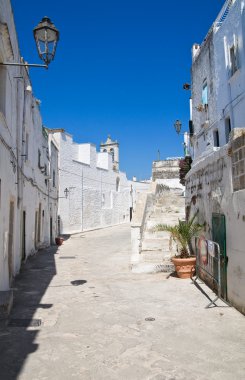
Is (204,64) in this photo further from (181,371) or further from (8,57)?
(181,371)

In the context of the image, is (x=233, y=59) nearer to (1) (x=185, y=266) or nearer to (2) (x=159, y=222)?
(2) (x=159, y=222)

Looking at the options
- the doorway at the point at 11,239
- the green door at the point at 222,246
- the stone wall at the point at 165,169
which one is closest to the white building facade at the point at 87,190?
the stone wall at the point at 165,169

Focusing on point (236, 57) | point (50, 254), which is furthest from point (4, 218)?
point (236, 57)

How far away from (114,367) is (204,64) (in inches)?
740

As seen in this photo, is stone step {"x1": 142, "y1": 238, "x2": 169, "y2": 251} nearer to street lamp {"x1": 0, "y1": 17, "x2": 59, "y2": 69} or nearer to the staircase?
the staircase

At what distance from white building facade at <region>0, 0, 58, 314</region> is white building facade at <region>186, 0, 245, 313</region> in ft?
15.4

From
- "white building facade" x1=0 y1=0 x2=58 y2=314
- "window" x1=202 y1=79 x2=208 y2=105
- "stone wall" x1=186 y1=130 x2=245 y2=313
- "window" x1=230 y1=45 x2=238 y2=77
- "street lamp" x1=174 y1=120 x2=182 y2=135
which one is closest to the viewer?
"stone wall" x1=186 y1=130 x2=245 y2=313

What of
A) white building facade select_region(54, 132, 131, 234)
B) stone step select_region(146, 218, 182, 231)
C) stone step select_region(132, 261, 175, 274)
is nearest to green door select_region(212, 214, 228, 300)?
stone step select_region(132, 261, 175, 274)

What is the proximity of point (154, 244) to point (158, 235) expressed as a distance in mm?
891

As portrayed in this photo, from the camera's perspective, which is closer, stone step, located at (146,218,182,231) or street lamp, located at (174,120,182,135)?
stone step, located at (146,218,182,231)

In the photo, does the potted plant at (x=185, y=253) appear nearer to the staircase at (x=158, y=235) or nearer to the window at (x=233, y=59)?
the staircase at (x=158, y=235)

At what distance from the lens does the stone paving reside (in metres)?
3.85

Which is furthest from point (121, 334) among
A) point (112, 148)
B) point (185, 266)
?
point (112, 148)

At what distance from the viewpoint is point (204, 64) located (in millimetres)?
19328
